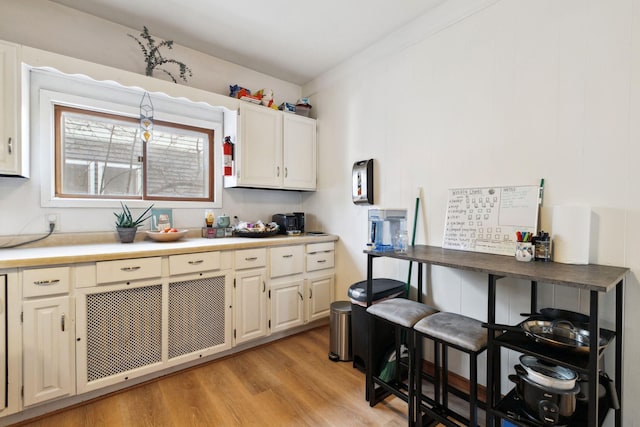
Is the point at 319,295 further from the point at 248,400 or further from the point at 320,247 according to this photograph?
the point at 248,400

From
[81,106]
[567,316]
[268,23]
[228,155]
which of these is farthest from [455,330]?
[81,106]

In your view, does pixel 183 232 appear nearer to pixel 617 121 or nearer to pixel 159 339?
pixel 159 339

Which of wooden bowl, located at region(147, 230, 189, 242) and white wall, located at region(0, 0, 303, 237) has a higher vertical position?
white wall, located at region(0, 0, 303, 237)

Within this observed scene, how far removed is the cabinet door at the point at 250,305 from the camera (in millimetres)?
2486

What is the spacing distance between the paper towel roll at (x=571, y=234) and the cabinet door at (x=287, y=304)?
2040mm

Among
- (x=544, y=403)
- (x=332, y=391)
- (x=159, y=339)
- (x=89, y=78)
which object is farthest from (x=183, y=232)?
(x=544, y=403)

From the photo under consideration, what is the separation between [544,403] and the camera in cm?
126

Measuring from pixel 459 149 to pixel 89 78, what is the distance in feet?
9.13

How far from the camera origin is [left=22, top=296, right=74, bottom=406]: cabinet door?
169cm

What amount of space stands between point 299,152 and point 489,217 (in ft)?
6.75

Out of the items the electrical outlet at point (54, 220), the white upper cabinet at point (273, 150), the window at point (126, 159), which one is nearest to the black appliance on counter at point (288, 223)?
the white upper cabinet at point (273, 150)

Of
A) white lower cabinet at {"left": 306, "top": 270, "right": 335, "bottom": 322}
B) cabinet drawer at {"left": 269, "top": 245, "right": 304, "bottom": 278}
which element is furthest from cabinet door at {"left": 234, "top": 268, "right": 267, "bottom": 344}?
white lower cabinet at {"left": 306, "top": 270, "right": 335, "bottom": 322}

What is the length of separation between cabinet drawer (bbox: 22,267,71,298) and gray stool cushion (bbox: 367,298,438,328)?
1906 millimetres

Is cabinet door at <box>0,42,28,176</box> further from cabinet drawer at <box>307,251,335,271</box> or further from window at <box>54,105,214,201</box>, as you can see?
cabinet drawer at <box>307,251,335,271</box>
